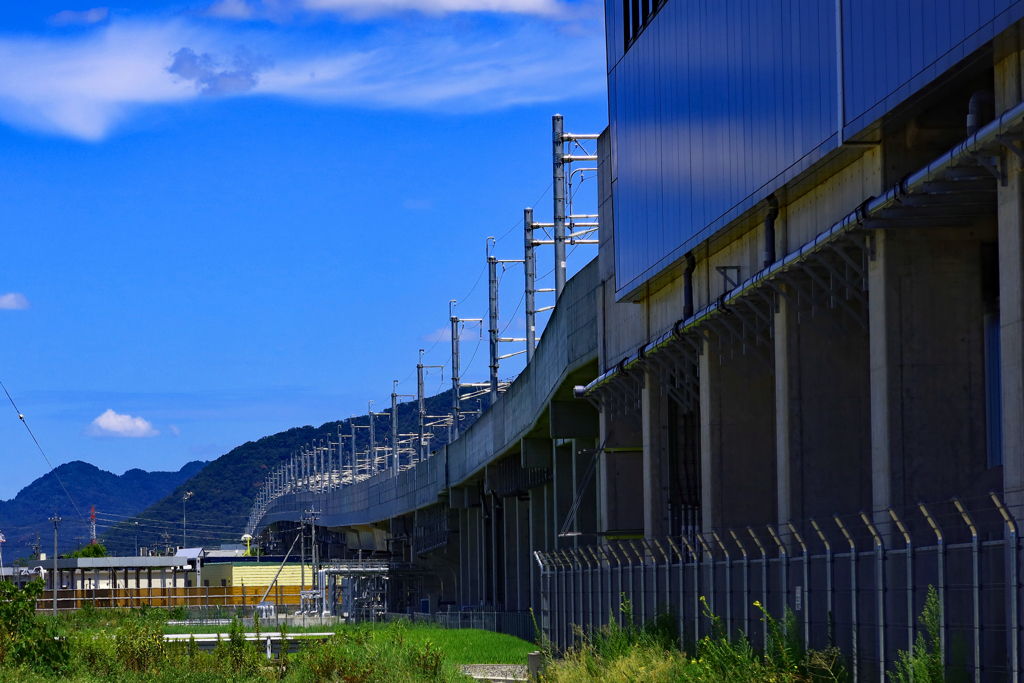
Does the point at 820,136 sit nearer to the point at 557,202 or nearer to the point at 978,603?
the point at 978,603

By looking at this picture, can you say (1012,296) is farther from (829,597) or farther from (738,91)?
(738,91)

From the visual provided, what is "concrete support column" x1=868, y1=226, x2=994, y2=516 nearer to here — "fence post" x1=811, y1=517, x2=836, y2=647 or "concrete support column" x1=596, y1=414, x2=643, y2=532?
"fence post" x1=811, y1=517, x2=836, y2=647

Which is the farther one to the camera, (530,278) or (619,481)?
(530,278)

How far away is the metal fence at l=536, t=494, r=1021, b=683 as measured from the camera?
1498cm

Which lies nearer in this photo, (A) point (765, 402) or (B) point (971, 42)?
(B) point (971, 42)

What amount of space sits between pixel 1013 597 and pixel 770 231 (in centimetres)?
1283

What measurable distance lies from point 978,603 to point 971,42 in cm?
677

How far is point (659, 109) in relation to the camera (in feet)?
107

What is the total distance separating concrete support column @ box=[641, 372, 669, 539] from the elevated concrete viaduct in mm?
71

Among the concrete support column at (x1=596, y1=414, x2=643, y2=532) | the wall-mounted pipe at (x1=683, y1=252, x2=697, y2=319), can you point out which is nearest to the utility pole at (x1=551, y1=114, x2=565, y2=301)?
the concrete support column at (x1=596, y1=414, x2=643, y2=532)

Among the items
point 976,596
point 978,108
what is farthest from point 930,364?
point 976,596

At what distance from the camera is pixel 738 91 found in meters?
26.9

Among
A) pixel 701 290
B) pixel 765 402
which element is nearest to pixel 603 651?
pixel 765 402

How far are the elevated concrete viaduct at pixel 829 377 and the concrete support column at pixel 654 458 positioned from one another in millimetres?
71
